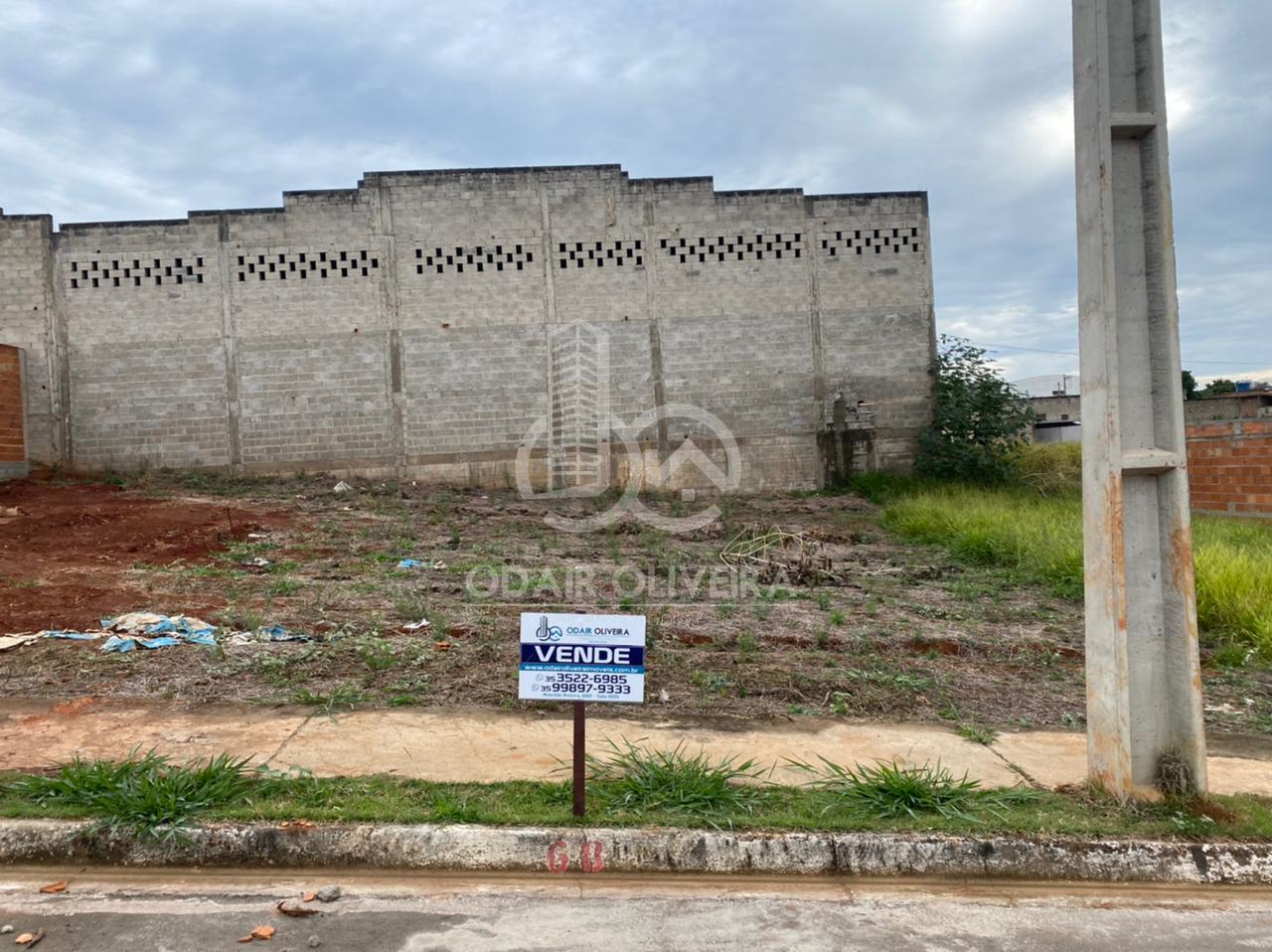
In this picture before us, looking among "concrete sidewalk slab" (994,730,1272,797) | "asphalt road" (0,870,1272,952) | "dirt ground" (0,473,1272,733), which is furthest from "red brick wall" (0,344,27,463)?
"concrete sidewalk slab" (994,730,1272,797)

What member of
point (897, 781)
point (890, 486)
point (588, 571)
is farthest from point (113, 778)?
point (890, 486)

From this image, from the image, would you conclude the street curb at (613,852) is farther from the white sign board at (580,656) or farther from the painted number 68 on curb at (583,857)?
the white sign board at (580,656)

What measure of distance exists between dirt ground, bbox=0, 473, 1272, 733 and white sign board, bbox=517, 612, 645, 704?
1.58 meters

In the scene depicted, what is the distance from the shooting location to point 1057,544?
9797 millimetres

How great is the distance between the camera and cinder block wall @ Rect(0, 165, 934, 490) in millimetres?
16828

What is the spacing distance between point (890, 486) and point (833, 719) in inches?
489

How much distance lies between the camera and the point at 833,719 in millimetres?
5297

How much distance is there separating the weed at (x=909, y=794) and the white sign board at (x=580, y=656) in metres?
1.10

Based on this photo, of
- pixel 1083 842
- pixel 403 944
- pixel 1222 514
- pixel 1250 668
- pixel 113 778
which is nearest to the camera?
pixel 403 944

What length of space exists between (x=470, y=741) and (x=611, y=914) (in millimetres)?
1718

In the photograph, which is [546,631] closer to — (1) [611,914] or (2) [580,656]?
(2) [580,656]

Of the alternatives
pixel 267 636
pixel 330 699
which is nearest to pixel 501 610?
pixel 267 636

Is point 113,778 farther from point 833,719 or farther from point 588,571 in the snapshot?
point 588,571

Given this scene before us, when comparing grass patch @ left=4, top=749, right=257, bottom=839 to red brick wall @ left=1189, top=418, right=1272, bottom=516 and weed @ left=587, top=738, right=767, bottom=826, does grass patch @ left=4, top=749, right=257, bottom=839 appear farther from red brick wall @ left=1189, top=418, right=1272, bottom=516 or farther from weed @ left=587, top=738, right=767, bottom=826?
red brick wall @ left=1189, top=418, right=1272, bottom=516
